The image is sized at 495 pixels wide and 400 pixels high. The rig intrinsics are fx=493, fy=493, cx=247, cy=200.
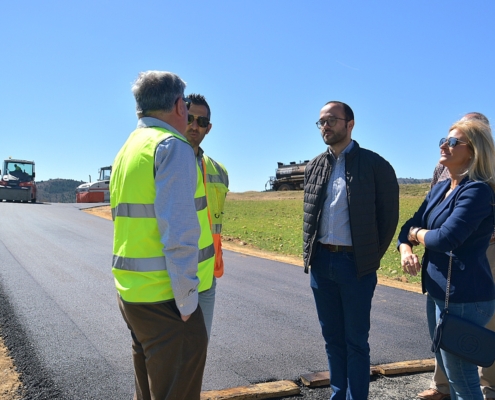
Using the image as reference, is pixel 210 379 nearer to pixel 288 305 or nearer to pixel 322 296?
pixel 322 296

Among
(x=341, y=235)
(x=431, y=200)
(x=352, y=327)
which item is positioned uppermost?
(x=431, y=200)

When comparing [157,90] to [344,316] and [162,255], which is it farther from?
[344,316]

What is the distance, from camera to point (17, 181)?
32.6 m

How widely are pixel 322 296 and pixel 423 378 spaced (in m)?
1.32

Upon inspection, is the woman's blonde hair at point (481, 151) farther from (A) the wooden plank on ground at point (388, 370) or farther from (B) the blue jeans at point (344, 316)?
(A) the wooden plank on ground at point (388, 370)

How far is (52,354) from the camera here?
4.48 metres

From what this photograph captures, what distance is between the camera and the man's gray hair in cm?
252

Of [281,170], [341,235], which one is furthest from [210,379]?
[281,170]

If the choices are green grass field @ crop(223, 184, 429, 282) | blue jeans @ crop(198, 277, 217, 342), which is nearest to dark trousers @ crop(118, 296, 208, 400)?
blue jeans @ crop(198, 277, 217, 342)

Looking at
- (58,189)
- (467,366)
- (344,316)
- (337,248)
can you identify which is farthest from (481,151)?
(58,189)

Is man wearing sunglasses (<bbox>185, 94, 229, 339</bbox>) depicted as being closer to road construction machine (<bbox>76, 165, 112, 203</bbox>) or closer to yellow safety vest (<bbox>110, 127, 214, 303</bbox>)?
yellow safety vest (<bbox>110, 127, 214, 303</bbox>)

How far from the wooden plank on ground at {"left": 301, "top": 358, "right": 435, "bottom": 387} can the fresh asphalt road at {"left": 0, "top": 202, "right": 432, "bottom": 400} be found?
15cm

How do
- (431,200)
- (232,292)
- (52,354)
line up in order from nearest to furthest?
(431,200), (52,354), (232,292)

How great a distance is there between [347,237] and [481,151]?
104cm
